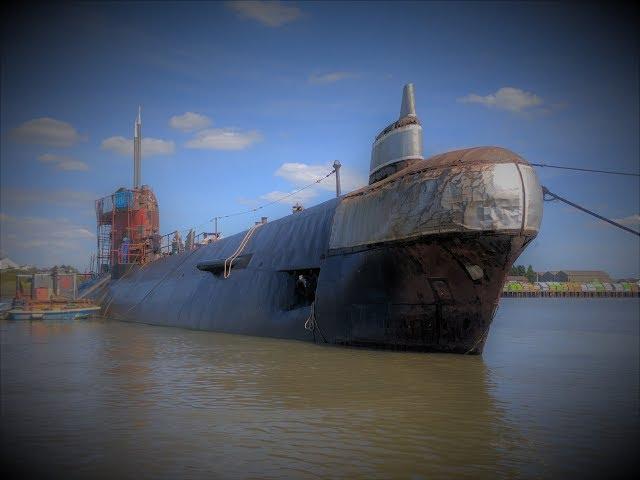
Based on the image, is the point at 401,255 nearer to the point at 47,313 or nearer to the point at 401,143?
the point at 401,143

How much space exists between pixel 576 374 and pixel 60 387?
8.78m

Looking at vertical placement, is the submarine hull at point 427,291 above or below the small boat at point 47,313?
above

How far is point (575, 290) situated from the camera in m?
113

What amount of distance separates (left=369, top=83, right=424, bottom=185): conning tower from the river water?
435cm

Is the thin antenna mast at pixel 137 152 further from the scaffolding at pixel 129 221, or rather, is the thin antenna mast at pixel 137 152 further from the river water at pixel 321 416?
the river water at pixel 321 416

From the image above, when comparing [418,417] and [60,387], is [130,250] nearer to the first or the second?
[60,387]

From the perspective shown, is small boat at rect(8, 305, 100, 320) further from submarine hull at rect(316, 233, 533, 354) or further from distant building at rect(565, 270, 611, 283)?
distant building at rect(565, 270, 611, 283)

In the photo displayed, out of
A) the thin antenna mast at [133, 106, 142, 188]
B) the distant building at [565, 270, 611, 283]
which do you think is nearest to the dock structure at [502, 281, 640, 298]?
the distant building at [565, 270, 611, 283]

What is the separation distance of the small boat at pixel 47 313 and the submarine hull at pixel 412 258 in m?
16.2

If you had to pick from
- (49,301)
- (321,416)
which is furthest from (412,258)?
(49,301)

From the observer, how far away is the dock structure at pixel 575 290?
363 ft

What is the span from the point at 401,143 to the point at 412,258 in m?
3.12

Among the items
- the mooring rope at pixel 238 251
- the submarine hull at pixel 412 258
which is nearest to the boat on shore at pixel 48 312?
the mooring rope at pixel 238 251

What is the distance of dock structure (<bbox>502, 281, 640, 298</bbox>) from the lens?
111m
